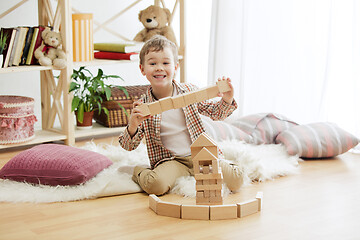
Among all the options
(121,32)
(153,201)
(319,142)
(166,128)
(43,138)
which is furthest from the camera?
(121,32)

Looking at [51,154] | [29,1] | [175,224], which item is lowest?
[175,224]

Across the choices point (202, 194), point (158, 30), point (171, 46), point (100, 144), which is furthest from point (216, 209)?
point (158, 30)

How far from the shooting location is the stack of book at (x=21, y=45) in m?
2.66

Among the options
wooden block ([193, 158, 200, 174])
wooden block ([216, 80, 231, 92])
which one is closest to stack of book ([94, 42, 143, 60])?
wooden block ([216, 80, 231, 92])

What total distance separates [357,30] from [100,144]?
52.7 inches

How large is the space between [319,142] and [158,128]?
2.69ft

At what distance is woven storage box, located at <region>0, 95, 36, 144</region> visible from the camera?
8.46 ft

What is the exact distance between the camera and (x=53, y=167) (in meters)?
2.08

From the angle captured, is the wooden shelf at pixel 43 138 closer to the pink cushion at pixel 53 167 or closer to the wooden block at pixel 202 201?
the pink cushion at pixel 53 167

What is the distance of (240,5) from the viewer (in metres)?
3.22

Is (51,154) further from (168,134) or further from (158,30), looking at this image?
(158,30)

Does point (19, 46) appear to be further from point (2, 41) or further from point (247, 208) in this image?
point (247, 208)

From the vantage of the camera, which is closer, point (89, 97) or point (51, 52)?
point (51, 52)

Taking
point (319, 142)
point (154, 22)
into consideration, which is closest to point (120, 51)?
point (154, 22)
